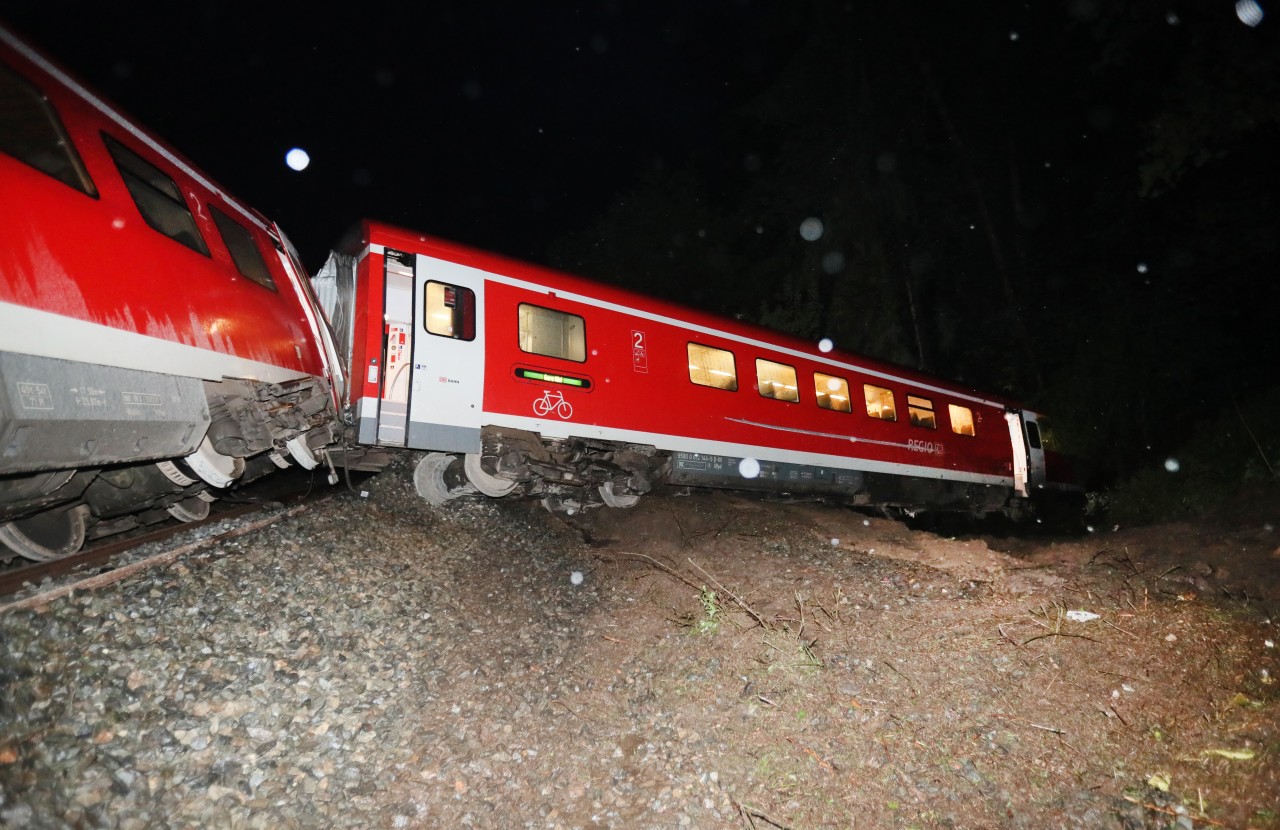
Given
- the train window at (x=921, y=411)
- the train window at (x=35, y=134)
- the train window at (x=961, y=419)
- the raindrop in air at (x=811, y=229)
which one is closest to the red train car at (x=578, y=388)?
the train window at (x=921, y=411)

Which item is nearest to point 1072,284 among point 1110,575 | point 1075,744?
point 1110,575

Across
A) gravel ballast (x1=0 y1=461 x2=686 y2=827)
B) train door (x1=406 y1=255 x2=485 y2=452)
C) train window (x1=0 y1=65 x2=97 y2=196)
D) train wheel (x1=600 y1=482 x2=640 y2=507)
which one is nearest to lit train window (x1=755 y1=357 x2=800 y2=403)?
train wheel (x1=600 y1=482 x2=640 y2=507)

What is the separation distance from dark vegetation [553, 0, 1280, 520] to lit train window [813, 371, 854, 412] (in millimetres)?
6904

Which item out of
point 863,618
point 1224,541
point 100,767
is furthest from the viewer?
point 1224,541

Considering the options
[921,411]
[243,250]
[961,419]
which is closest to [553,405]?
[243,250]

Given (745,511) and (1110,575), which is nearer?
(1110,575)

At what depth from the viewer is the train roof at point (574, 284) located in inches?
237

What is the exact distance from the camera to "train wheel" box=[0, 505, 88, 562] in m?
4.66

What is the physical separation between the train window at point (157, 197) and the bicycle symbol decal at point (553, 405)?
306 cm

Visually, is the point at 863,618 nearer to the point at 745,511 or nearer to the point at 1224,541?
the point at 1224,541

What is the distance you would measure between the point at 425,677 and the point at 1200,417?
20038mm

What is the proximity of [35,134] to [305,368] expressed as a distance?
101 inches

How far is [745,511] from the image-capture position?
1003 centimetres

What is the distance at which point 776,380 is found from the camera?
9.17 metres
